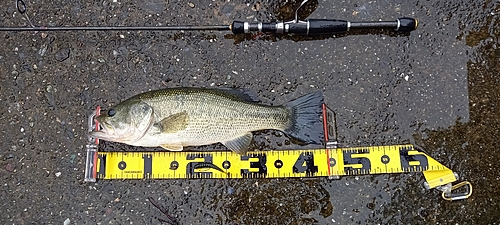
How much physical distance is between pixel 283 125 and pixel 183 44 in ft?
3.55

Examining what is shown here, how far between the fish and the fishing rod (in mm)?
485

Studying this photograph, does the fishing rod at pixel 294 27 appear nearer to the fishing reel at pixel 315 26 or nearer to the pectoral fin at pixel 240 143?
the fishing reel at pixel 315 26

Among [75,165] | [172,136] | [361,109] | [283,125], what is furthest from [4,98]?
[361,109]

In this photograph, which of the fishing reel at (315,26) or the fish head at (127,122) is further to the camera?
the fishing reel at (315,26)

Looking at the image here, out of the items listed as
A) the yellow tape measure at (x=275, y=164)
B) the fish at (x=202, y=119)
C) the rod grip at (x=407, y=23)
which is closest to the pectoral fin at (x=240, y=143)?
the fish at (x=202, y=119)

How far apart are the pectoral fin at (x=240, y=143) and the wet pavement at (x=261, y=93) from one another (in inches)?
6.4

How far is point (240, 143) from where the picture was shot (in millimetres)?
3227

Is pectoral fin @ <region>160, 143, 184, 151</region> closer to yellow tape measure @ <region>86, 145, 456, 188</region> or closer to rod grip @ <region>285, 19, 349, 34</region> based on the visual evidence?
yellow tape measure @ <region>86, 145, 456, 188</region>

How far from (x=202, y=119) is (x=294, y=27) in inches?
39.3

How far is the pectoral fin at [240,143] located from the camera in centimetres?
322

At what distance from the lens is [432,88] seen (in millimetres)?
3410

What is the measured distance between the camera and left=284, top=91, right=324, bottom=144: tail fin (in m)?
3.21

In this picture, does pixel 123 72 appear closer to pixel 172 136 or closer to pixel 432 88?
pixel 172 136

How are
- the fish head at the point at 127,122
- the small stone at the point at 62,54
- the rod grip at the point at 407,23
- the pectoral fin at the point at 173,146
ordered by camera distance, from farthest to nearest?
the small stone at the point at 62,54, the rod grip at the point at 407,23, the pectoral fin at the point at 173,146, the fish head at the point at 127,122
